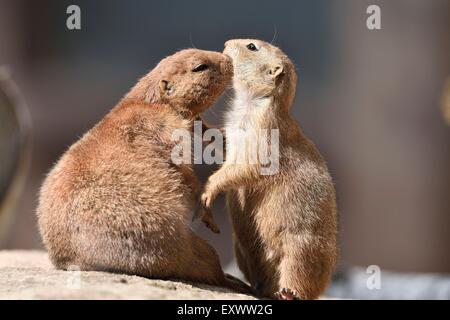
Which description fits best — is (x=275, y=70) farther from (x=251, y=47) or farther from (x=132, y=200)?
(x=132, y=200)

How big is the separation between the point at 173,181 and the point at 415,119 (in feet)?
24.1

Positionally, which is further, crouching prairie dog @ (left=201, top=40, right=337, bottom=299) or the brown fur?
the brown fur

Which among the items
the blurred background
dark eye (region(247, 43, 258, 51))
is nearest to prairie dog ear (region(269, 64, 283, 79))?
dark eye (region(247, 43, 258, 51))

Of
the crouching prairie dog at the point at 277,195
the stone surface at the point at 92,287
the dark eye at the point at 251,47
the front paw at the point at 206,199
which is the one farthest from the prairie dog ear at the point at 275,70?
the stone surface at the point at 92,287

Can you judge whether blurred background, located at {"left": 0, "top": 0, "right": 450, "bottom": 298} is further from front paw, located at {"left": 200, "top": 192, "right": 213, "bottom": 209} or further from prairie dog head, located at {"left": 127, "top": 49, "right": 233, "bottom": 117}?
front paw, located at {"left": 200, "top": 192, "right": 213, "bottom": 209}

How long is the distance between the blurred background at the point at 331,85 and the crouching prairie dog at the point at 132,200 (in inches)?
238

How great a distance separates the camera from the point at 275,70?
19.3ft

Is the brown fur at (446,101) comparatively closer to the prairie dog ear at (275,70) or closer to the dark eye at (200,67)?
the prairie dog ear at (275,70)

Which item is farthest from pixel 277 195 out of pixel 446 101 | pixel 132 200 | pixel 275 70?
pixel 446 101

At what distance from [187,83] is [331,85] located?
7363mm

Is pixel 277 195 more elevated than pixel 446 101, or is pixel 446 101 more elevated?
pixel 277 195

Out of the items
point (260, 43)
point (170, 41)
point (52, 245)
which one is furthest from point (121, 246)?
point (170, 41)

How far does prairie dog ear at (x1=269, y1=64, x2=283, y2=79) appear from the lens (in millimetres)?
5844

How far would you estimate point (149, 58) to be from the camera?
11805 millimetres
